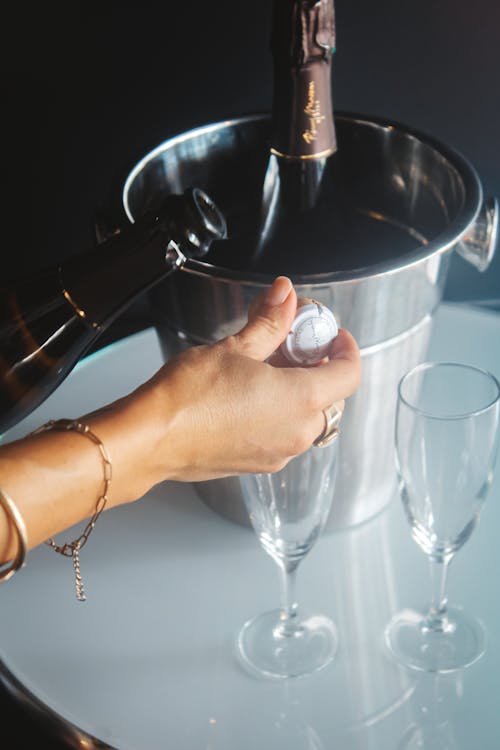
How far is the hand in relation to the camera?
1.93 ft

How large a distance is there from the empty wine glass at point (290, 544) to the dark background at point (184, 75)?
59cm

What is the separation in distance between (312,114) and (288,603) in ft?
1.32

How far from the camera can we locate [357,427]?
77 centimetres

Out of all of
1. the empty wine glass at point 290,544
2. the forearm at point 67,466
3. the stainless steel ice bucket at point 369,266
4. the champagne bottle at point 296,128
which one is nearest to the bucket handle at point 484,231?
the stainless steel ice bucket at point 369,266

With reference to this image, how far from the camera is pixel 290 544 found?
2.19 feet

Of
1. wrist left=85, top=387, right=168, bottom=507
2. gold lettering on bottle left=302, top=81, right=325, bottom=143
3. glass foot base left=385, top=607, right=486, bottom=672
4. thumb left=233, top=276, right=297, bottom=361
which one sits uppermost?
gold lettering on bottle left=302, top=81, right=325, bottom=143

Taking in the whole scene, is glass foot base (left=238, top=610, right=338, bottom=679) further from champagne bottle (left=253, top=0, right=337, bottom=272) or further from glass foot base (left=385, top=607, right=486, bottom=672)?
champagne bottle (left=253, top=0, right=337, bottom=272)

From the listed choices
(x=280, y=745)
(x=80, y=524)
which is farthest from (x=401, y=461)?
(x=80, y=524)

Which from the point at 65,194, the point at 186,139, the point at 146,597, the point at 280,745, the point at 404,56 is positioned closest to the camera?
the point at 280,745

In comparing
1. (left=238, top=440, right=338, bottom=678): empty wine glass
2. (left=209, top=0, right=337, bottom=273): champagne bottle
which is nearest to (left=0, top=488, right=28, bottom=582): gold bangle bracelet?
(left=238, top=440, right=338, bottom=678): empty wine glass

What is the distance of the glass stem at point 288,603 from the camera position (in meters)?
0.69

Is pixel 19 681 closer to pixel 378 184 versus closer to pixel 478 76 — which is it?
pixel 378 184

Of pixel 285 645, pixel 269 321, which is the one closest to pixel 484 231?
pixel 269 321

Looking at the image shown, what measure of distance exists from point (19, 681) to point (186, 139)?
0.49m
